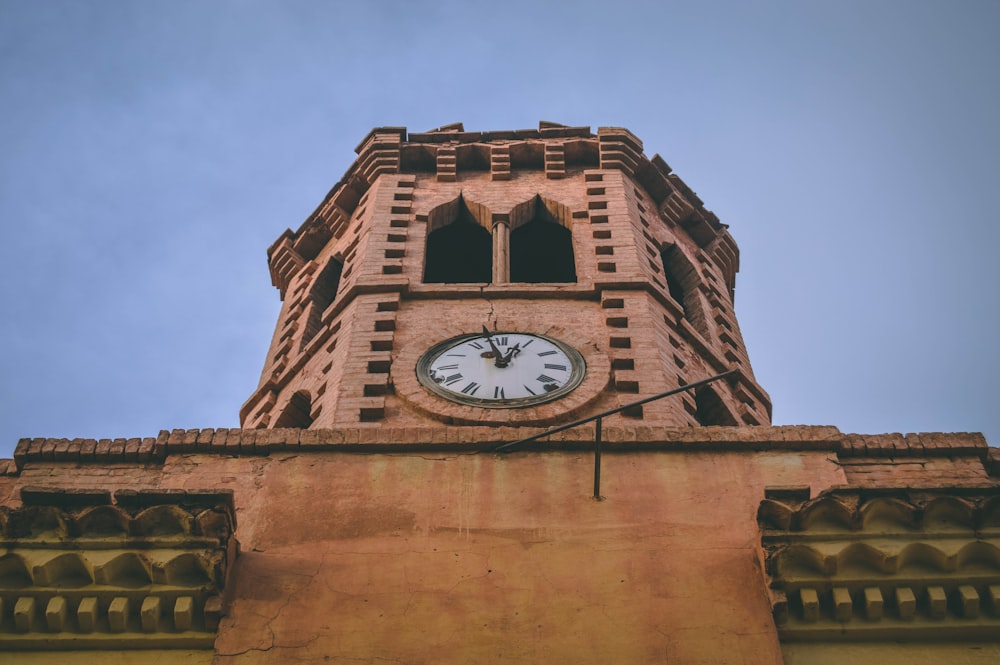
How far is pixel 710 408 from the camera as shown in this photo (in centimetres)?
1894

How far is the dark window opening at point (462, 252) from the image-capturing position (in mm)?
23016

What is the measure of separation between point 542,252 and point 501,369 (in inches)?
231

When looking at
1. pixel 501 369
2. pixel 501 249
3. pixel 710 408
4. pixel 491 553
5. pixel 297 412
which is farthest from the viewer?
pixel 501 249

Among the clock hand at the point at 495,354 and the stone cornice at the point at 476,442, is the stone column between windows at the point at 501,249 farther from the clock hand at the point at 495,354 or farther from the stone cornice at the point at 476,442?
the stone cornice at the point at 476,442

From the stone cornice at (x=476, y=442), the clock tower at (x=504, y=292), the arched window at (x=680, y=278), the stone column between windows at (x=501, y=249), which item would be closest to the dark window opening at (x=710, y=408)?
the clock tower at (x=504, y=292)

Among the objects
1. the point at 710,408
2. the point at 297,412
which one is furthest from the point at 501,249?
the point at 710,408

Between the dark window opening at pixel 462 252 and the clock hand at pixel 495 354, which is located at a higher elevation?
the dark window opening at pixel 462 252

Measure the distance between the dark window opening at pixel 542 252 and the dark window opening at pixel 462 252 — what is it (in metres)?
0.45

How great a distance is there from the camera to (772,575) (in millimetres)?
11508

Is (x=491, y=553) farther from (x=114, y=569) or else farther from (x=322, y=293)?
(x=322, y=293)

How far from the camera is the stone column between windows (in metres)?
20.9

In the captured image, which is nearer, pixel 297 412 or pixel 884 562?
pixel 884 562

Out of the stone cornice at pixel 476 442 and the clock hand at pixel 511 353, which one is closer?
the stone cornice at pixel 476 442

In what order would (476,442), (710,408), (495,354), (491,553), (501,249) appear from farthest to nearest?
(501,249)
(710,408)
(495,354)
(476,442)
(491,553)
